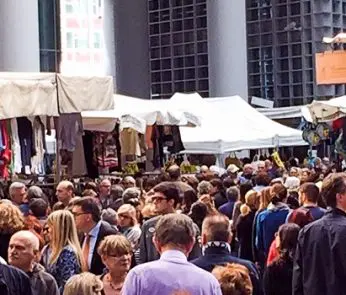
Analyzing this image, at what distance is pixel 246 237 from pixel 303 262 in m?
4.10

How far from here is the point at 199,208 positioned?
9867 millimetres

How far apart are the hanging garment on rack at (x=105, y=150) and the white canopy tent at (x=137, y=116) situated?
0.28 m

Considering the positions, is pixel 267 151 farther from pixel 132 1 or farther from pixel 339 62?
pixel 339 62

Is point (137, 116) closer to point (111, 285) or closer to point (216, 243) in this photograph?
point (111, 285)

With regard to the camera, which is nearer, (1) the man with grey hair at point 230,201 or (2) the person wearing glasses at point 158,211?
(2) the person wearing glasses at point 158,211

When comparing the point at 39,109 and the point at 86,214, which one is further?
the point at 39,109

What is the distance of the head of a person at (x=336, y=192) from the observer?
7.41 m

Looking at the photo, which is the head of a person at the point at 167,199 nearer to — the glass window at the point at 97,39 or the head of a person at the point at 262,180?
the head of a person at the point at 262,180

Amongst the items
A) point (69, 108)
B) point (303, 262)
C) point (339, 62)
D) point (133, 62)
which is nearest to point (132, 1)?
point (133, 62)

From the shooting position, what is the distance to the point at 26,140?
46.6ft

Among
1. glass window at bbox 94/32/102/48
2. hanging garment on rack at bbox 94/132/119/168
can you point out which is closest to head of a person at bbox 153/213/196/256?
hanging garment on rack at bbox 94/132/119/168

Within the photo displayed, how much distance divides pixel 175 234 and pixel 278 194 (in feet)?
17.3

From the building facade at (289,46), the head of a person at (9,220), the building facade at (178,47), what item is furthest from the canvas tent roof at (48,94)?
the building facade at (289,46)

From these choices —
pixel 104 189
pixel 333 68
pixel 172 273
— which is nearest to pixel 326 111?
pixel 333 68
